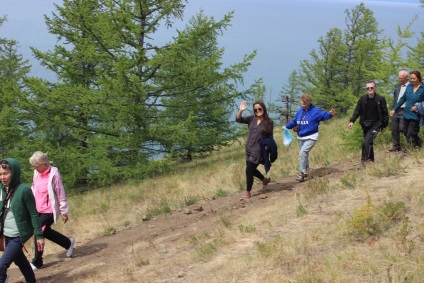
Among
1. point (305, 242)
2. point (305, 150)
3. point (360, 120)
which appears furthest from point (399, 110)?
point (305, 242)

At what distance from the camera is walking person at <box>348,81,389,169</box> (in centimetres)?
847

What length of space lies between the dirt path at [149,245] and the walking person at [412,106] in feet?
5.09

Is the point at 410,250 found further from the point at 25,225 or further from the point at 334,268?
the point at 25,225

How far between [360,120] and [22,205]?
6.83 metres

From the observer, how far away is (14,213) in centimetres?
504

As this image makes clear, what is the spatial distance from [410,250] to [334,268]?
88 centimetres

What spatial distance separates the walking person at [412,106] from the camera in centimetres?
874

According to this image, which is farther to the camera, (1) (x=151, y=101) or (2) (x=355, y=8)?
(2) (x=355, y=8)

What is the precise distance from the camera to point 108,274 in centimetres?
595

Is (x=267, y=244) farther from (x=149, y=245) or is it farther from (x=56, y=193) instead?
(x=56, y=193)

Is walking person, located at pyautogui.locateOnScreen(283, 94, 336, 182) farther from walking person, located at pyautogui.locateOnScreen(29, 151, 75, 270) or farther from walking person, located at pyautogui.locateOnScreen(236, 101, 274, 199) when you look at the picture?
walking person, located at pyautogui.locateOnScreen(29, 151, 75, 270)

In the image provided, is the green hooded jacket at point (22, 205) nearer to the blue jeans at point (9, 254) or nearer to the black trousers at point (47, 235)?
the blue jeans at point (9, 254)

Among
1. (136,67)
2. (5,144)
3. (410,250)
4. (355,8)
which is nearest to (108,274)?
(410,250)

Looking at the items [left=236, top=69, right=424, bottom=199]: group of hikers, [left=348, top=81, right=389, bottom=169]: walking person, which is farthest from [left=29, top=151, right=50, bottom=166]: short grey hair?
[left=348, top=81, right=389, bottom=169]: walking person
